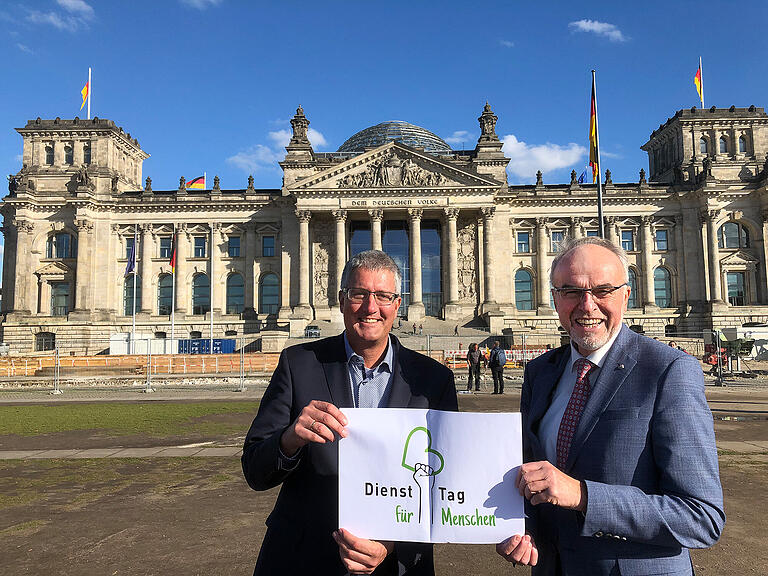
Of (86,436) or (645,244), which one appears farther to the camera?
(645,244)

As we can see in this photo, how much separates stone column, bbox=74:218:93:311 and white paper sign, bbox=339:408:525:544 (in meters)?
62.9

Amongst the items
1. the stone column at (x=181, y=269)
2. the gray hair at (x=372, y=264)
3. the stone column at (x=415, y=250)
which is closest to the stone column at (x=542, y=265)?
the stone column at (x=415, y=250)

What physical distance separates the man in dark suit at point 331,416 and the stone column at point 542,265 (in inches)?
2215

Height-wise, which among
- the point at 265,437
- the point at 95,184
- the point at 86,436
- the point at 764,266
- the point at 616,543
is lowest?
the point at 86,436

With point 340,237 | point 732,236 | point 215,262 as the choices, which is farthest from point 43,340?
point 732,236

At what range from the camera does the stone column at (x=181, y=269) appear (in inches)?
2345

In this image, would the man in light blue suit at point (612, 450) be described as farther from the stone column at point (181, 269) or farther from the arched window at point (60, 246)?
the arched window at point (60, 246)

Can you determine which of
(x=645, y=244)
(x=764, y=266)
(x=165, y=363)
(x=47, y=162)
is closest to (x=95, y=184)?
(x=47, y=162)

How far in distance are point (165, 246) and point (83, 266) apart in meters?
8.26

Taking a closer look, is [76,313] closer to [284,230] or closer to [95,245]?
[95,245]

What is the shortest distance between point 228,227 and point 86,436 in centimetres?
4955

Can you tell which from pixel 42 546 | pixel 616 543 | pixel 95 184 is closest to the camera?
pixel 616 543

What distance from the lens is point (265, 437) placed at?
304 centimetres

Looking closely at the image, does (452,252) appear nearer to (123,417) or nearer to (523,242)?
(523,242)
